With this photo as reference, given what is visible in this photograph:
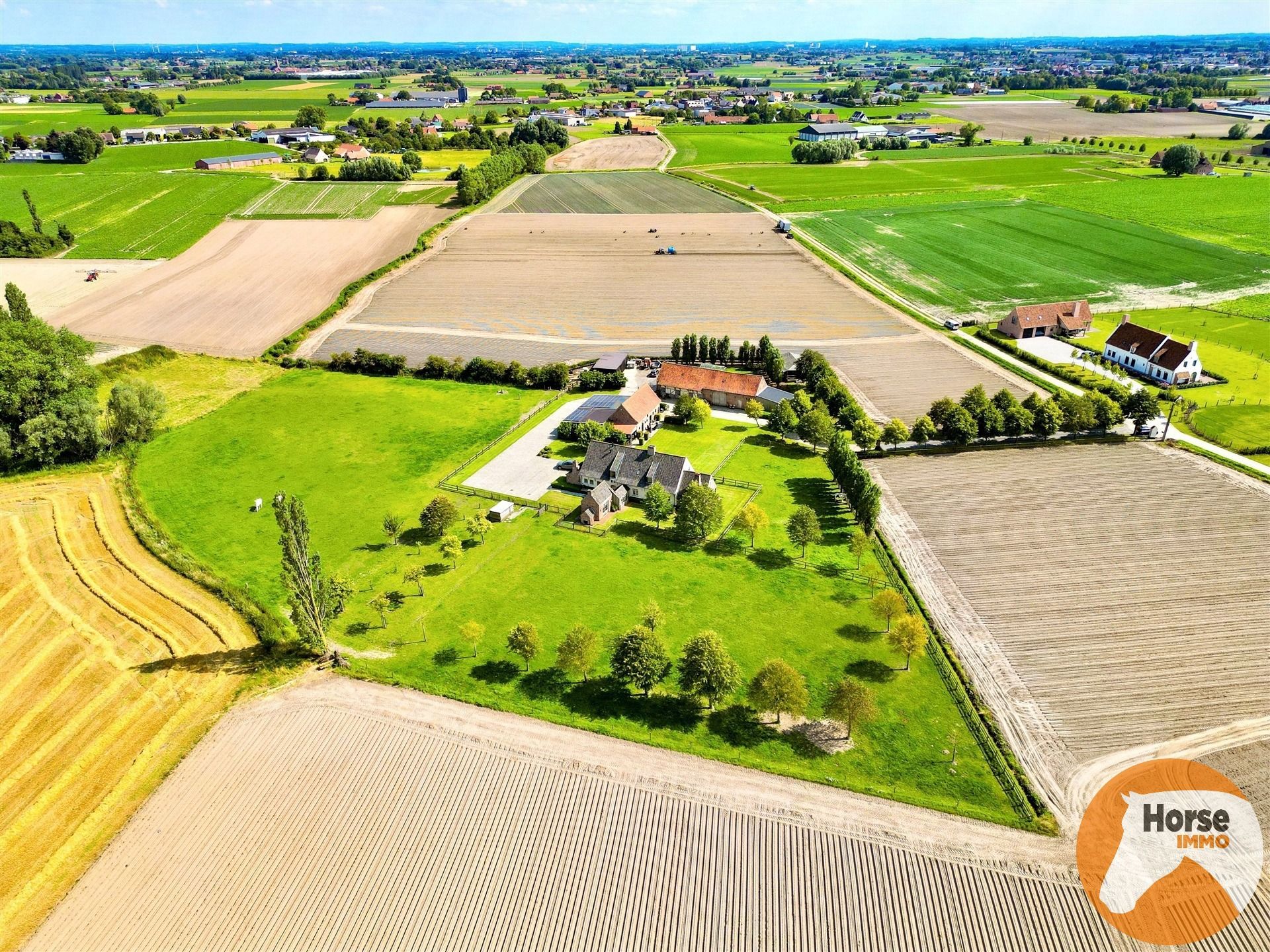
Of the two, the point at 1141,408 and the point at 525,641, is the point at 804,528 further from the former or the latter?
the point at 1141,408

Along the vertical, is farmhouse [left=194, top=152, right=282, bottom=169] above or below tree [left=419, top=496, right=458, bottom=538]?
above

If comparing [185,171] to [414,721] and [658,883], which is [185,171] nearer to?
[414,721]

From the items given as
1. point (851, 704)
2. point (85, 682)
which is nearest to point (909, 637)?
point (851, 704)

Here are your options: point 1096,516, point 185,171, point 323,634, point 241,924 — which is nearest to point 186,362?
point 323,634

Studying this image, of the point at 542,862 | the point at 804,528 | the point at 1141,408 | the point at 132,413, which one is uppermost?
the point at 1141,408

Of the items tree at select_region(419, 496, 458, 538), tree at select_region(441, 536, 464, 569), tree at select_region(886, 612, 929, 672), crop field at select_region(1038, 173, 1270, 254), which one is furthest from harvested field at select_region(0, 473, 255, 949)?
crop field at select_region(1038, 173, 1270, 254)

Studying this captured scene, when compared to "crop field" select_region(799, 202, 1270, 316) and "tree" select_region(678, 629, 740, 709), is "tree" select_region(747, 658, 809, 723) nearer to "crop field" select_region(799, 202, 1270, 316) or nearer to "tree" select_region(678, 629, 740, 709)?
"tree" select_region(678, 629, 740, 709)

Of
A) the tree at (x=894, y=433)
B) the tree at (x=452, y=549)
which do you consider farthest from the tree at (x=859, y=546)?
the tree at (x=452, y=549)
